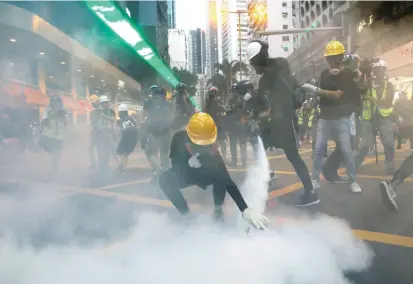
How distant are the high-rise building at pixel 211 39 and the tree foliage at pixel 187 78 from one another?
0.07 meters

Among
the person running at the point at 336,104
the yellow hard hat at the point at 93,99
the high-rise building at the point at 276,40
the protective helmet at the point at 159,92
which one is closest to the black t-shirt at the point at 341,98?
the person running at the point at 336,104

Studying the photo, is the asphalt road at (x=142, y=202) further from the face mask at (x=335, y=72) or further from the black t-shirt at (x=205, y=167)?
the face mask at (x=335, y=72)

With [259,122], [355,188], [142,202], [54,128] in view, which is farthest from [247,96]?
→ [54,128]

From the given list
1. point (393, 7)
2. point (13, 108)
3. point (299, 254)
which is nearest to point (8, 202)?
point (13, 108)

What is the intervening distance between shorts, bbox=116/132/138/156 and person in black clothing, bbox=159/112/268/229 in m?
0.88

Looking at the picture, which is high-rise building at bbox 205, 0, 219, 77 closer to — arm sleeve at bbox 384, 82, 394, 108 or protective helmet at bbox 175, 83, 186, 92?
protective helmet at bbox 175, 83, 186, 92

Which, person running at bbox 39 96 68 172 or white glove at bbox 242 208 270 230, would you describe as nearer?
white glove at bbox 242 208 270 230

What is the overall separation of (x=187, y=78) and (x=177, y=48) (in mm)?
129

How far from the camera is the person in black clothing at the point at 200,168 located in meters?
1.38

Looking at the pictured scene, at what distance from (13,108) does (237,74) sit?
40.4 inches

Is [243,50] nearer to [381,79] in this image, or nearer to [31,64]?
[31,64]

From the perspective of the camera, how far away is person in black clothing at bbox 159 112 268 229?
1379 millimetres

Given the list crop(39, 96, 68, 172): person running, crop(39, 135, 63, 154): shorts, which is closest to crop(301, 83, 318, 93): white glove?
crop(39, 96, 68, 172): person running

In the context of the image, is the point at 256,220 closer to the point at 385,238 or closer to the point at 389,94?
the point at 385,238
